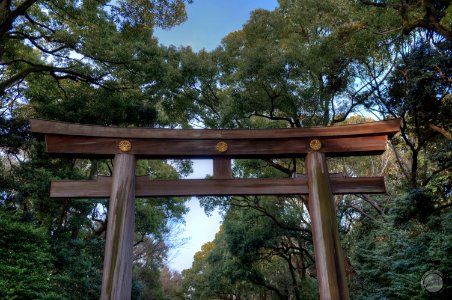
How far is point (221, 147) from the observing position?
18.5ft

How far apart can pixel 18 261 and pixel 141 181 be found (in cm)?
428

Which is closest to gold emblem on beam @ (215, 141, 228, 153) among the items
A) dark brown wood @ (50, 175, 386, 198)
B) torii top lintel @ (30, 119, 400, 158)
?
torii top lintel @ (30, 119, 400, 158)

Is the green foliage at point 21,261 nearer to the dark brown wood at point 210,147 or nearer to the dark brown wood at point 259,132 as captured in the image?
the dark brown wood at point 210,147

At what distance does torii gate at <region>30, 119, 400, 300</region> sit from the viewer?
16.5 feet

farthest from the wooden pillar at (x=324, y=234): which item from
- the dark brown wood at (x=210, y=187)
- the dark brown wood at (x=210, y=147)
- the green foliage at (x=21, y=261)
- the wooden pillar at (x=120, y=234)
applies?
the green foliage at (x=21, y=261)

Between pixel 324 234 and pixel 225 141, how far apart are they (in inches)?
83.5

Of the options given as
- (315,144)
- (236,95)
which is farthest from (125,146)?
(236,95)

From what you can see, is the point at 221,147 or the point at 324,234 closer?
the point at 324,234

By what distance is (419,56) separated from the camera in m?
9.59

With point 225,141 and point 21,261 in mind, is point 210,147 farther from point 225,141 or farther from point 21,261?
point 21,261

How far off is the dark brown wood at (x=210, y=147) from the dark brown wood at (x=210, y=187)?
1.41 feet

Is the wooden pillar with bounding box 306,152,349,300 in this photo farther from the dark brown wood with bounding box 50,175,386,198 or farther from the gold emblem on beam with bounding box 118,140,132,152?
the gold emblem on beam with bounding box 118,140,132,152

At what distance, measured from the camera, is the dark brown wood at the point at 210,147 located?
17.7ft

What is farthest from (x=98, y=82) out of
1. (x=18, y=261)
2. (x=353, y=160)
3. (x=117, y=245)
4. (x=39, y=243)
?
(x=353, y=160)
